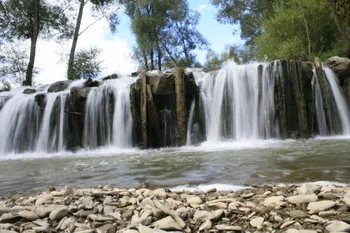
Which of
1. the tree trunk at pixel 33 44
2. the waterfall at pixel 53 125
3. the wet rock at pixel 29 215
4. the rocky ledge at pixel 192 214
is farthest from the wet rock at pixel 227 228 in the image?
the tree trunk at pixel 33 44

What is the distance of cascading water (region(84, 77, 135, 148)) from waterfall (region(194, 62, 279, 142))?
10.5 ft

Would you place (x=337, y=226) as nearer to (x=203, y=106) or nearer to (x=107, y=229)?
(x=107, y=229)

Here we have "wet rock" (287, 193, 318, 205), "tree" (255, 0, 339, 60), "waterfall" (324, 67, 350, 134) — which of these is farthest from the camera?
"tree" (255, 0, 339, 60)

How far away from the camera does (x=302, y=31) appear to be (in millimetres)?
22031

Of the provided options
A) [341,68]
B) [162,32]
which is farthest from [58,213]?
[162,32]

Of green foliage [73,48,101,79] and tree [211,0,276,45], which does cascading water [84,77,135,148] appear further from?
tree [211,0,276,45]

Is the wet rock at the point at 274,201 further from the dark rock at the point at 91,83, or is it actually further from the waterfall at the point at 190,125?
the dark rock at the point at 91,83


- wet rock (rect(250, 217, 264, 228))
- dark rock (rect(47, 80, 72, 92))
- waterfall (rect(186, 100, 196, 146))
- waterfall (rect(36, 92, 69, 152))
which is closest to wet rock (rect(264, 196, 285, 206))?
wet rock (rect(250, 217, 264, 228))

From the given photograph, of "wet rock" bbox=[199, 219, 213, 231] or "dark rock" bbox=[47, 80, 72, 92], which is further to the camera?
"dark rock" bbox=[47, 80, 72, 92]

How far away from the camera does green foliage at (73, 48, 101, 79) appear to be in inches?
945

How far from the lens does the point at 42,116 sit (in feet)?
50.5

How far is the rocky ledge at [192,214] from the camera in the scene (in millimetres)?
2693

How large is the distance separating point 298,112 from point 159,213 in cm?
1151

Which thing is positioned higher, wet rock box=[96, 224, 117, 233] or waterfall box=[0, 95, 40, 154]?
waterfall box=[0, 95, 40, 154]
